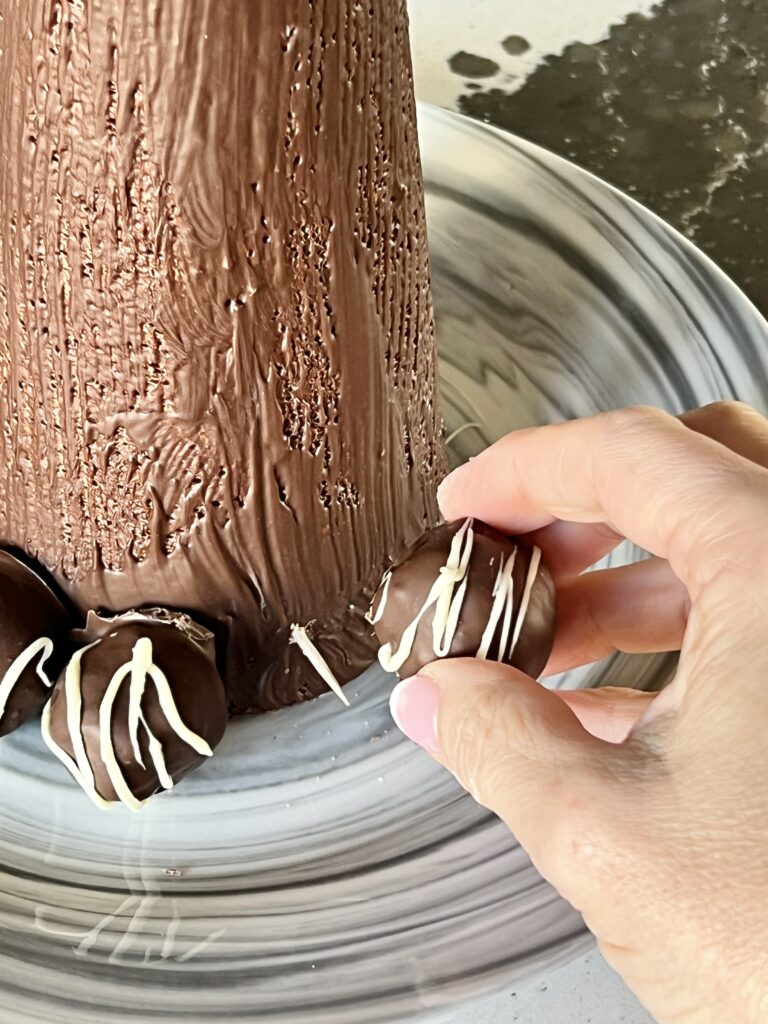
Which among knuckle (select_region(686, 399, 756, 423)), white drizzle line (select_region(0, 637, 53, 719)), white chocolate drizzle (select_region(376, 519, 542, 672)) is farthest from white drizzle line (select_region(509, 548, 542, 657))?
white drizzle line (select_region(0, 637, 53, 719))

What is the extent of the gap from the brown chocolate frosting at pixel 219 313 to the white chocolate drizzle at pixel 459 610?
0.07 meters

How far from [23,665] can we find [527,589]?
23 centimetres

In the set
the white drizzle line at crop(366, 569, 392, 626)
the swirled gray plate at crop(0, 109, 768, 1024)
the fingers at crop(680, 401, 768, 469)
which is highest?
the fingers at crop(680, 401, 768, 469)

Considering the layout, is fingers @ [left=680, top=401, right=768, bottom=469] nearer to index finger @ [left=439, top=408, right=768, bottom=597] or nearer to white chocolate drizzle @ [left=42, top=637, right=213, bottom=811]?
index finger @ [left=439, top=408, right=768, bottom=597]

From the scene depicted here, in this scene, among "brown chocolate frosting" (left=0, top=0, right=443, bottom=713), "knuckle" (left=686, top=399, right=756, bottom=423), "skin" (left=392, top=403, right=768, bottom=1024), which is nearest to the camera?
"skin" (left=392, top=403, right=768, bottom=1024)

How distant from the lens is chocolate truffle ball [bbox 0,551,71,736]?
A: 478 millimetres

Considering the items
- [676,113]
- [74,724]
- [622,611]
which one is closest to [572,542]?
[622,611]

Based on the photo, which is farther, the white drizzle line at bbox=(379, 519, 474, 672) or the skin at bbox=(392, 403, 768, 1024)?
the white drizzle line at bbox=(379, 519, 474, 672)

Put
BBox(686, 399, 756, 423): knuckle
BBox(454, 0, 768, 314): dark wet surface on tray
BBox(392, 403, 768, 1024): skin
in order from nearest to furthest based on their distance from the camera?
BBox(392, 403, 768, 1024): skin, BBox(686, 399, 756, 423): knuckle, BBox(454, 0, 768, 314): dark wet surface on tray

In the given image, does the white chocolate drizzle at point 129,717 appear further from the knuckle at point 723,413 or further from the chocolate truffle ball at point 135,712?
→ the knuckle at point 723,413

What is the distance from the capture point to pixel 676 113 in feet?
3.13

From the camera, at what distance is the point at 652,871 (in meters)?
0.30

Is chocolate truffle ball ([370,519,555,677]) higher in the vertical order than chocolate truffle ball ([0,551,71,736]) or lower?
higher

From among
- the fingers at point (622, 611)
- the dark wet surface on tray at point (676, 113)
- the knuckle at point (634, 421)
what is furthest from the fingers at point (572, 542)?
the dark wet surface on tray at point (676, 113)
